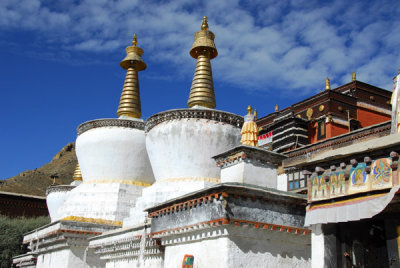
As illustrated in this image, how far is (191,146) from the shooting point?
52.4ft

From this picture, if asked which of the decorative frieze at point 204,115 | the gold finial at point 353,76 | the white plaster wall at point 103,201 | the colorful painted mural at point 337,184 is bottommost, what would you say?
the colorful painted mural at point 337,184

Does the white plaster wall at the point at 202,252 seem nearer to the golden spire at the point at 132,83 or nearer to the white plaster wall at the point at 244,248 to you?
the white plaster wall at the point at 244,248

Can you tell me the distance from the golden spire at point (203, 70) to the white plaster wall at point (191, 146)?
1870 millimetres

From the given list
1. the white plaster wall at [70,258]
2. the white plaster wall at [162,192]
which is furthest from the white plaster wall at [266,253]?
the white plaster wall at [70,258]

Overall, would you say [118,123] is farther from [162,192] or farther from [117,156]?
[162,192]

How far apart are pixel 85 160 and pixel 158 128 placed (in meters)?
4.91

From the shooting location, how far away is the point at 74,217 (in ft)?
58.3

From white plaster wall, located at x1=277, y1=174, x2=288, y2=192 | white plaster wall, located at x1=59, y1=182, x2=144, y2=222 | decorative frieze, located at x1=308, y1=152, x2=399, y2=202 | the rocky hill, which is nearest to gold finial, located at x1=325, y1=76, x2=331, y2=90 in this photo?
white plaster wall, located at x1=277, y1=174, x2=288, y2=192

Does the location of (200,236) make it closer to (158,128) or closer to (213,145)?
(213,145)

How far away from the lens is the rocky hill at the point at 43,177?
180ft

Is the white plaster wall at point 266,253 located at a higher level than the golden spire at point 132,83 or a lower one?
lower

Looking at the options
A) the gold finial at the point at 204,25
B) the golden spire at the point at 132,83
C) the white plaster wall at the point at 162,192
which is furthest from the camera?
the golden spire at the point at 132,83

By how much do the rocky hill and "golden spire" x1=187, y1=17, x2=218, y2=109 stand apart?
3101 centimetres

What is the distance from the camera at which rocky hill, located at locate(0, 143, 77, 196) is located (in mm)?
54875
